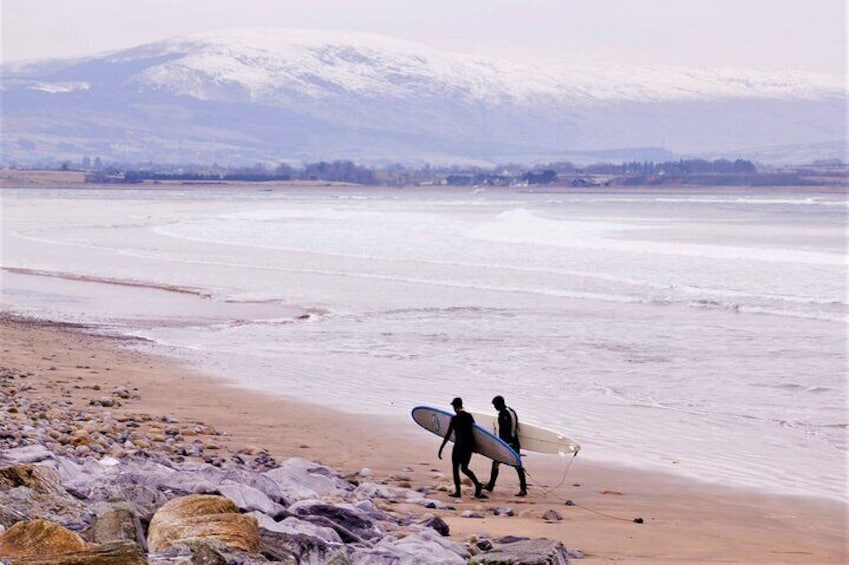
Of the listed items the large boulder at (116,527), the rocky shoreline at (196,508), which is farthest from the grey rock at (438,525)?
the large boulder at (116,527)

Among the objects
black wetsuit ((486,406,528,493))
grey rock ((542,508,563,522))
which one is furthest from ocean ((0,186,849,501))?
grey rock ((542,508,563,522))

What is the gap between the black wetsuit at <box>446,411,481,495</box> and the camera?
11.8 m

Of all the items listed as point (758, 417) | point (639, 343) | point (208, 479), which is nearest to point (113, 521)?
point (208, 479)

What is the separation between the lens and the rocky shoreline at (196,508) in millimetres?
7750

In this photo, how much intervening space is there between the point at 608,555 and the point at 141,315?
18605mm

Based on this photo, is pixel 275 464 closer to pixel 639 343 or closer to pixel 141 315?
pixel 639 343

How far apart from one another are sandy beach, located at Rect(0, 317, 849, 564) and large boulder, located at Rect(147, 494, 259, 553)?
80.0 inches

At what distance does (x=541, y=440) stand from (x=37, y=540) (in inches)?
253

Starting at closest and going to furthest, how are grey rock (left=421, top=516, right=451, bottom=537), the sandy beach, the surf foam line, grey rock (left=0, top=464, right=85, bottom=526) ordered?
grey rock (left=0, top=464, right=85, bottom=526) → grey rock (left=421, top=516, right=451, bottom=537) → the sandy beach → the surf foam line

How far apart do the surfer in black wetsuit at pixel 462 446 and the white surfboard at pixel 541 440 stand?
76 centimetres

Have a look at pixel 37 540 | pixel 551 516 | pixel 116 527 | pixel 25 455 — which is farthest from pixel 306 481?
pixel 37 540

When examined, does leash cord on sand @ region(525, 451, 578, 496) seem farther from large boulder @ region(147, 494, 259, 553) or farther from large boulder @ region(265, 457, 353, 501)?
large boulder @ region(147, 494, 259, 553)

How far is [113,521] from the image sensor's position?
8109 millimetres

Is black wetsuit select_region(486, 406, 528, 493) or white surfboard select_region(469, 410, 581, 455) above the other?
black wetsuit select_region(486, 406, 528, 493)
